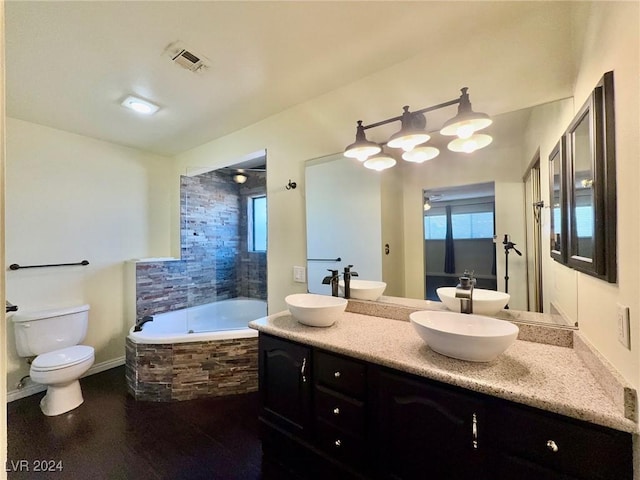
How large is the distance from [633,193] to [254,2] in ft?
5.50

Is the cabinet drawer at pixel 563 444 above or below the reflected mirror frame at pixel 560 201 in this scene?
below

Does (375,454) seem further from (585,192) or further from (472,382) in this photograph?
(585,192)

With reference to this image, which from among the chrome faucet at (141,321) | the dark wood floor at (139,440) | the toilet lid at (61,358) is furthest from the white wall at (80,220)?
the dark wood floor at (139,440)

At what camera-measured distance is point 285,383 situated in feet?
5.16

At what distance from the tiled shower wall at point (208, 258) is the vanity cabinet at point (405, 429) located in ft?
6.29

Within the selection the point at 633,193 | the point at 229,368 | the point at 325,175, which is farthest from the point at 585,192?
the point at 229,368

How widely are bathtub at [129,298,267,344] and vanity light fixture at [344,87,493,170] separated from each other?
1.81 m

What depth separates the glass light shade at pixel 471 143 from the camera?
1494 mm

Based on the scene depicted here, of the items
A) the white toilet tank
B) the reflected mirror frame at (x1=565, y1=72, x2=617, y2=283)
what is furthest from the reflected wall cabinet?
the white toilet tank

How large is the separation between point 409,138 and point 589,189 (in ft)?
2.73

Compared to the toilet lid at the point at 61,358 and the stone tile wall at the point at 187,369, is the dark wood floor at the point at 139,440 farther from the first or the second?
the toilet lid at the point at 61,358

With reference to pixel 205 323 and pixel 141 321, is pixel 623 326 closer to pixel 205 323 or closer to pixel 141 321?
pixel 141 321

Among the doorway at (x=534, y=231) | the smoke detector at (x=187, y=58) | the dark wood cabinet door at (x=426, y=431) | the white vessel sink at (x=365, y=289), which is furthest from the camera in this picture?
the white vessel sink at (x=365, y=289)

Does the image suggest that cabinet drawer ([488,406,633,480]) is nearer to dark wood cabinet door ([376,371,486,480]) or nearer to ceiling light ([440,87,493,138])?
dark wood cabinet door ([376,371,486,480])
